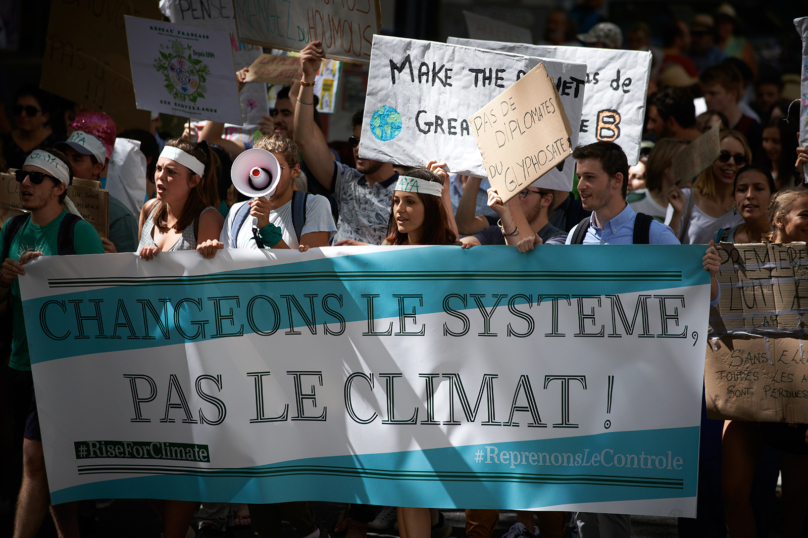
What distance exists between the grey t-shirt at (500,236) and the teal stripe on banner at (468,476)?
1150 mm

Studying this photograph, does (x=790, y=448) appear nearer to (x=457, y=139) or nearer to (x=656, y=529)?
(x=656, y=529)

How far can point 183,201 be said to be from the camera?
4.10m

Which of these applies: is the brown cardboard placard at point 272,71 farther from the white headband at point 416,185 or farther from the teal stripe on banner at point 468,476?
the teal stripe on banner at point 468,476

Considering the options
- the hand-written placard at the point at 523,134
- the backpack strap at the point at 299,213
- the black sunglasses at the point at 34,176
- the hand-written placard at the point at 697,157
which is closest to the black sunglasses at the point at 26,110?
the black sunglasses at the point at 34,176

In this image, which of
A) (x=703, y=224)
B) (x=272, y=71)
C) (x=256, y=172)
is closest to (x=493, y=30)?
(x=272, y=71)

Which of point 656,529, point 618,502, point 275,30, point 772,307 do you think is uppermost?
point 275,30

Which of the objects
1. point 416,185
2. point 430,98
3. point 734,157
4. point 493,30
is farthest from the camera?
point 493,30

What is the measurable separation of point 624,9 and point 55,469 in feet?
39.1

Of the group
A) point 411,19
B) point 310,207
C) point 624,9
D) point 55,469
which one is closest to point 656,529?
point 310,207

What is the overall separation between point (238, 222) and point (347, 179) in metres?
0.91

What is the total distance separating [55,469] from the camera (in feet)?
12.7

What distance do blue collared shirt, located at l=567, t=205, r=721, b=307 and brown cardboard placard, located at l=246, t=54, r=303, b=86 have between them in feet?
9.55

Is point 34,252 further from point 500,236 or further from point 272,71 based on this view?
point 272,71

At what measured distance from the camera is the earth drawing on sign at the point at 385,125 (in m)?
4.18
